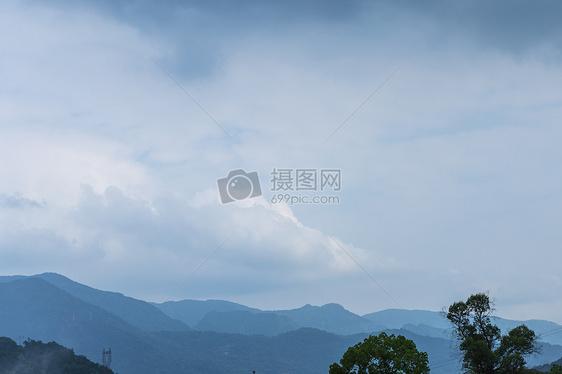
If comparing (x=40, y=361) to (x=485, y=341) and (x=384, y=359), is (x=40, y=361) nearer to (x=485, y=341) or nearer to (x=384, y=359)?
(x=384, y=359)

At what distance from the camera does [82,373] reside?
142 m

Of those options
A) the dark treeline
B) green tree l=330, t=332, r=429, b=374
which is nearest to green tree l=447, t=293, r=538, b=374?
green tree l=330, t=332, r=429, b=374

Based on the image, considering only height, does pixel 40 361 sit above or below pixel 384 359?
above

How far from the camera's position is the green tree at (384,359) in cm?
4881

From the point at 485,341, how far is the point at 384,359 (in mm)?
8935

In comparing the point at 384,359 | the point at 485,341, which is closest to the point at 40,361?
the point at 384,359

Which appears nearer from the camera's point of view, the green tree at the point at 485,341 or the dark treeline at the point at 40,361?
the green tree at the point at 485,341

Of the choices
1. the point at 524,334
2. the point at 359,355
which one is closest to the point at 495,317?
the point at 524,334

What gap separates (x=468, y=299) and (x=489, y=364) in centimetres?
565

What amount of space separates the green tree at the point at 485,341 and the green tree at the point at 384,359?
13.2 ft

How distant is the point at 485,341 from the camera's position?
163ft

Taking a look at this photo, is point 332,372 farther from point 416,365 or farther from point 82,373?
point 82,373

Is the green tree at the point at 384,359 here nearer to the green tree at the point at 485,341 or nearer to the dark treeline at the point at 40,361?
the green tree at the point at 485,341

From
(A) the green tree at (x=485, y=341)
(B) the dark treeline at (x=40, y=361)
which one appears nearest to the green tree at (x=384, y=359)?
(A) the green tree at (x=485, y=341)
